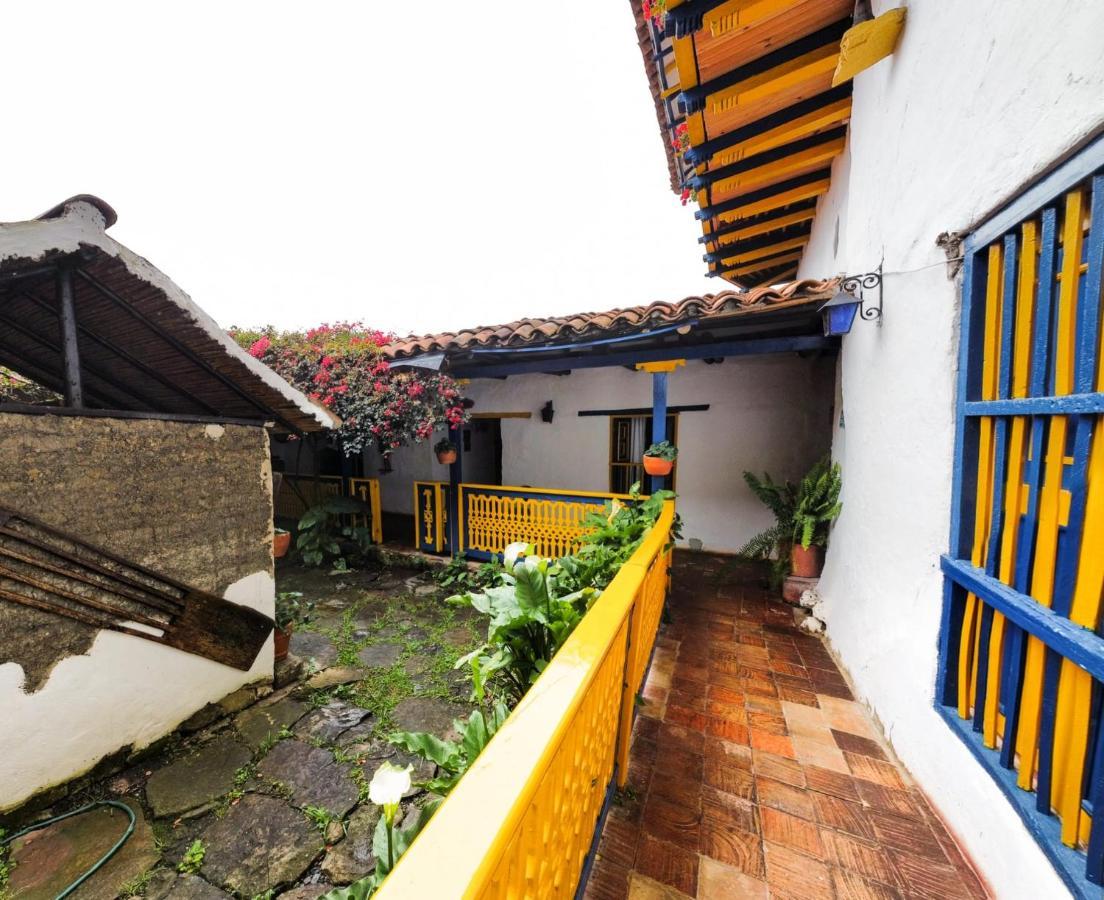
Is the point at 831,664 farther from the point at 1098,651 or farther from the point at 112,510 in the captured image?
the point at 112,510

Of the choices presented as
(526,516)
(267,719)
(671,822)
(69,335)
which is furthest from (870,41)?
(267,719)

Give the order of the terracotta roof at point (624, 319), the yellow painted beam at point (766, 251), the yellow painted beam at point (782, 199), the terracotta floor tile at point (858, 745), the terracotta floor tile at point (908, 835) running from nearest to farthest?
the terracotta floor tile at point (908, 835)
the terracotta floor tile at point (858, 745)
the terracotta roof at point (624, 319)
the yellow painted beam at point (782, 199)
the yellow painted beam at point (766, 251)

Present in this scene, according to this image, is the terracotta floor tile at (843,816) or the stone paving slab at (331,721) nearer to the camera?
the terracotta floor tile at (843,816)

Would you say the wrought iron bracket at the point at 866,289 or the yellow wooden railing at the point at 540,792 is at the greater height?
the wrought iron bracket at the point at 866,289

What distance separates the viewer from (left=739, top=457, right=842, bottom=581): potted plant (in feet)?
12.5

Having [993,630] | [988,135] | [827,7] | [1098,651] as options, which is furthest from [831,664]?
[827,7]

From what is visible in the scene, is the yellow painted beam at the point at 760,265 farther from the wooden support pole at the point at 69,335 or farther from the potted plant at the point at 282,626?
the potted plant at the point at 282,626

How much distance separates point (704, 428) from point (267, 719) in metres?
6.02

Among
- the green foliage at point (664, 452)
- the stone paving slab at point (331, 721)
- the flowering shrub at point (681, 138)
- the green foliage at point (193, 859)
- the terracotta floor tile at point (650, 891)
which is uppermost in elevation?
the flowering shrub at point (681, 138)

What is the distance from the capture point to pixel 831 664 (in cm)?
315

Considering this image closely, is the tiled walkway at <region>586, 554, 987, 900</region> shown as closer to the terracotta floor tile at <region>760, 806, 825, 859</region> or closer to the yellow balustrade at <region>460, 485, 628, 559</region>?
the terracotta floor tile at <region>760, 806, 825, 859</region>

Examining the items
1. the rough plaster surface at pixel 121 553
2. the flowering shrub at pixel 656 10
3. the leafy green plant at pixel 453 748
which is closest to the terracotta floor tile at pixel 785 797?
the leafy green plant at pixel 453 748

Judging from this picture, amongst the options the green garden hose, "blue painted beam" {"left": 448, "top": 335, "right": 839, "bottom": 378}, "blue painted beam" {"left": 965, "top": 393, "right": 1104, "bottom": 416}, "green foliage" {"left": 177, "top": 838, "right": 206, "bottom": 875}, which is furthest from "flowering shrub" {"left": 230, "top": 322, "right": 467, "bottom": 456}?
"blue painted beam" {"left": 965, "top": 393, "right": 1104, "bottom": 416}

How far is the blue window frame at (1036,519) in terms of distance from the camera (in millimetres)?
1203
